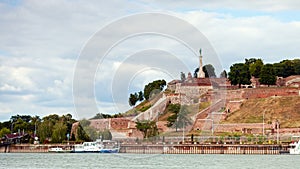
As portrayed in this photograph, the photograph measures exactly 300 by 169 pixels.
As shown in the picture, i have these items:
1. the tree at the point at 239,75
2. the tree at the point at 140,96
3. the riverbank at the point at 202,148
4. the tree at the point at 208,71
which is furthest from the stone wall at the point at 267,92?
the tree at the point at 140,96

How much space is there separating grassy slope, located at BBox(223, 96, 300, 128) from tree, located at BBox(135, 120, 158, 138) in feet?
34.1

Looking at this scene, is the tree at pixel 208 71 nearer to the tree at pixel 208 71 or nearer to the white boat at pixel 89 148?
the tree at pixel 208 71

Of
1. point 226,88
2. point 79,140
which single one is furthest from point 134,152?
point 226,88

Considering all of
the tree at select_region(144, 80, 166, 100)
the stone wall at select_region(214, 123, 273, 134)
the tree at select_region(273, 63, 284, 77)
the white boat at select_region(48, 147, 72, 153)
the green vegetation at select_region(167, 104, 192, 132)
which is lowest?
the white boat at select_region(48, 147, 72, 153)

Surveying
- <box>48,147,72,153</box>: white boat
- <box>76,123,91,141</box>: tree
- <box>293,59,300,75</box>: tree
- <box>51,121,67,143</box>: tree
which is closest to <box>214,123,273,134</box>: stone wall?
<box>76,123,91,141</box>: tree

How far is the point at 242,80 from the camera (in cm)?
13038

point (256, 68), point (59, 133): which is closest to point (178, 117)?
point (59, 133)

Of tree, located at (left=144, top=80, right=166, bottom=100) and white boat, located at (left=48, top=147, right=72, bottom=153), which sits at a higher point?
tree, located at (left=144, top=80, right=166, bottom=100)

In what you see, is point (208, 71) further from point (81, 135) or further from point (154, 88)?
point (81, 135)

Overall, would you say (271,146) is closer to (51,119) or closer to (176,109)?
(176,109)

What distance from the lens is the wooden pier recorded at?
89.8m

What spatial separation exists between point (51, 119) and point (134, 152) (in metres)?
29.2

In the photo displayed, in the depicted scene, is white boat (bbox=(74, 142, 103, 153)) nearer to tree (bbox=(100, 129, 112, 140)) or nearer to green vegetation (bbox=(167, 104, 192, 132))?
tree (bbox=(100, 129, 112, 140))

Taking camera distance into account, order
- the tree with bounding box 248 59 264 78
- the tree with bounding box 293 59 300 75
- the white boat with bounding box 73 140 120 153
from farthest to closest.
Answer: the tree with bounding box 293 59 300 75 < the tree with bounding box 248 59 264 78 < the white boat with bounding box 73 140 120 153
